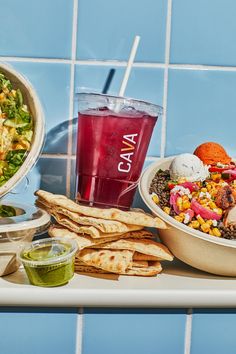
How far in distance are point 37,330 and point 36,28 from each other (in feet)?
1.78

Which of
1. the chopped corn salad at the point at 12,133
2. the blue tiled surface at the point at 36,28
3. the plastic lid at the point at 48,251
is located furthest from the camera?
the blue tiled surface at the point at 36,28

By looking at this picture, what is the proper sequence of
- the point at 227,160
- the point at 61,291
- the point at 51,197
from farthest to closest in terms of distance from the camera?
the point at 227,160, the point at 51,197, the point at 61,291

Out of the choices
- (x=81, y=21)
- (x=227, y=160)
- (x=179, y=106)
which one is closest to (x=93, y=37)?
(x=81, y=21)

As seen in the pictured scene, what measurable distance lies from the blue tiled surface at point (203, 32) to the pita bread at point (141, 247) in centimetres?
38

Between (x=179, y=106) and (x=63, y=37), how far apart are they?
251 millimetres

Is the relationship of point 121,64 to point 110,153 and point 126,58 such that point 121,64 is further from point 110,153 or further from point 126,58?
point 110,153

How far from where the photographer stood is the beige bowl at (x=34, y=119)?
0.93 meters

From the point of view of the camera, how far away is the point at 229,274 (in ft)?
3.12

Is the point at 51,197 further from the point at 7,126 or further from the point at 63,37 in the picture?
the point at 63,37

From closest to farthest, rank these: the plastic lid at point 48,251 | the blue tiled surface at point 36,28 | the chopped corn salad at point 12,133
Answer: the plastic lid at point 48,251, the chopped corn salad at point 12,133, the blue tiled surface at point 36,28

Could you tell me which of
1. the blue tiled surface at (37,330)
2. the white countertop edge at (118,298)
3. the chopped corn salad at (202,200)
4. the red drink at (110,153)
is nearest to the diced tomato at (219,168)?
the chopped corn salad at (202,200)

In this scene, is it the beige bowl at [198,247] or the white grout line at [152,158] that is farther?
the white grout line at [152,158]

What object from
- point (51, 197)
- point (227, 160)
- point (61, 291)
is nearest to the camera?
point (61, 291)

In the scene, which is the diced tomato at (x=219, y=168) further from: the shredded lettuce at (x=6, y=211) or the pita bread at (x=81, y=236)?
the shredded lettuce at (x=6, y=211)
